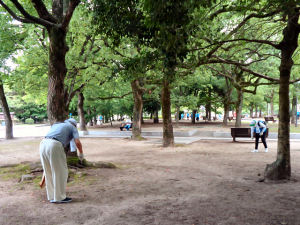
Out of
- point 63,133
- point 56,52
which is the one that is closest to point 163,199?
point 63,133

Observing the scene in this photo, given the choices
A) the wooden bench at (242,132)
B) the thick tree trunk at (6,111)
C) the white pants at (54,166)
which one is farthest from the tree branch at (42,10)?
the thick tree trunk at (6,111)

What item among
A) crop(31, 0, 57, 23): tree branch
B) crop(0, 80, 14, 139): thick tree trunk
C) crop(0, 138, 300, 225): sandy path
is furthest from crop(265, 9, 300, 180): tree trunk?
crop(0, 80, 14, 139): thick tree trunk

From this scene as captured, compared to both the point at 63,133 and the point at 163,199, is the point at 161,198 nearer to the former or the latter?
the point at 163,199

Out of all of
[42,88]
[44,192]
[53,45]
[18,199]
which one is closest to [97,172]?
[44,192]

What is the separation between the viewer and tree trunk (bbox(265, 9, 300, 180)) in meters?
6.36

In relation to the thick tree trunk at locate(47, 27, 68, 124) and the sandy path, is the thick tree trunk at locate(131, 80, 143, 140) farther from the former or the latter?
the thick tree trunk at locate(47, 27, 68, 124)

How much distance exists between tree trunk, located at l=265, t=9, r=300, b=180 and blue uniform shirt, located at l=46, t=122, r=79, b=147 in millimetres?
4995

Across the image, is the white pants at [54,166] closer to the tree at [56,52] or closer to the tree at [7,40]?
the tree at [56,52]

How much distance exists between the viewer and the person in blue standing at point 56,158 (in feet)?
15.0

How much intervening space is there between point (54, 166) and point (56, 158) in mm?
153

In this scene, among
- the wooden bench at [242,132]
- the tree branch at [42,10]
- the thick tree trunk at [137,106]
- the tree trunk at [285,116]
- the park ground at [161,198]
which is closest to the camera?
the park ground at [161,198]

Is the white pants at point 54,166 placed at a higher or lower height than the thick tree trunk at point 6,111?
lower

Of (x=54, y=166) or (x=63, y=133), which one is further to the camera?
(x=63, y=133)

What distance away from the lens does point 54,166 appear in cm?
458
